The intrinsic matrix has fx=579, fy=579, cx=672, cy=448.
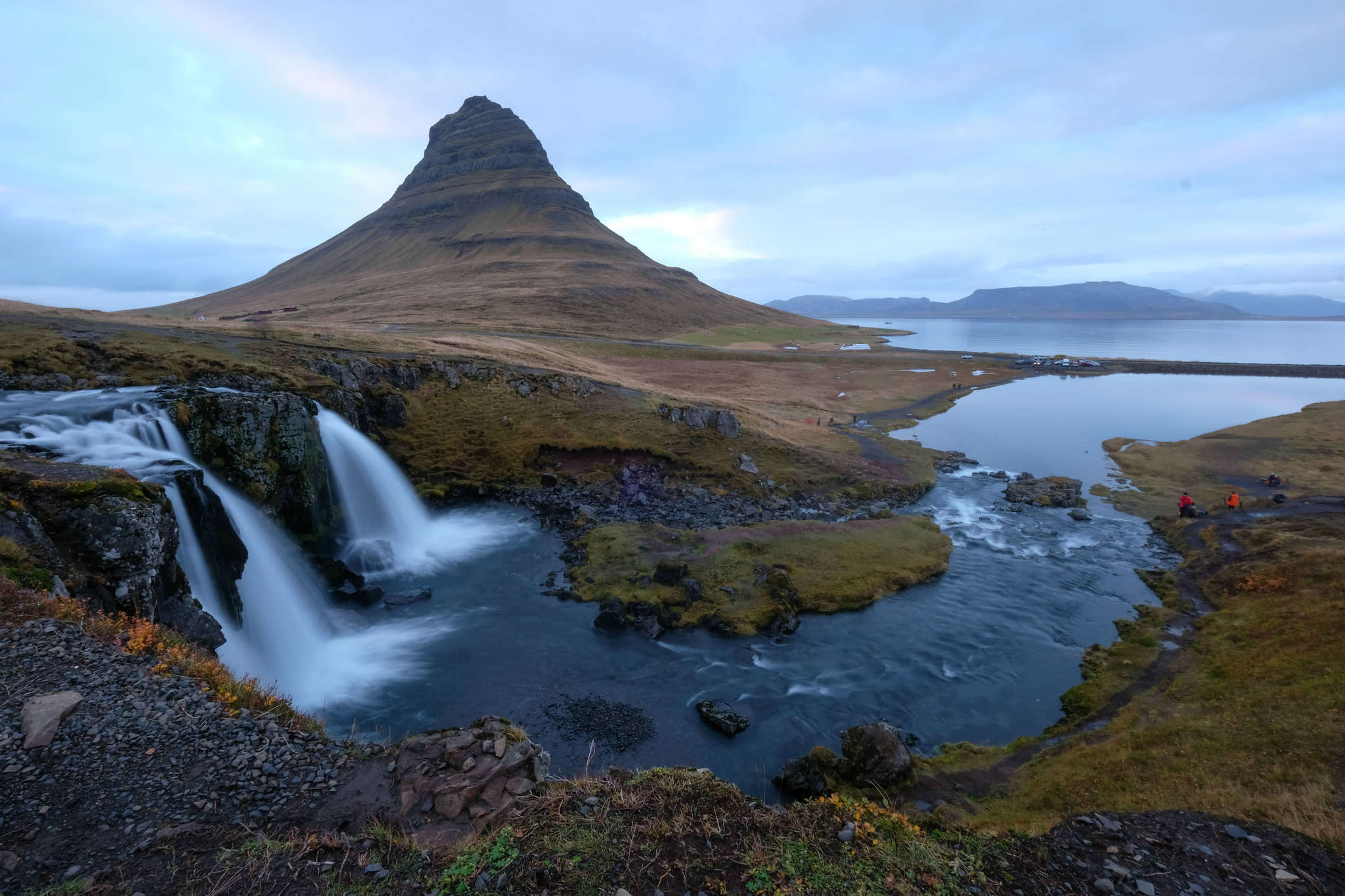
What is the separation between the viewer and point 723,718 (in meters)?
18.6

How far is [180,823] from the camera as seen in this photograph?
870 centimetres

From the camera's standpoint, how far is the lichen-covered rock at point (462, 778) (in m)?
9.77

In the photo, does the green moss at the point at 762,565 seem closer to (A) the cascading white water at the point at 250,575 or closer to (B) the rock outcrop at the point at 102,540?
(A) the cascading white water at the point at 250,575

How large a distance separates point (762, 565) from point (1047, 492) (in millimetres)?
26091

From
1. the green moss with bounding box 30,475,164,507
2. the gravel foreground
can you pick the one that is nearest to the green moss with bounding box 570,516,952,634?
the gravel foreground

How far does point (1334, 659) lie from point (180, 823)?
28.8 meters

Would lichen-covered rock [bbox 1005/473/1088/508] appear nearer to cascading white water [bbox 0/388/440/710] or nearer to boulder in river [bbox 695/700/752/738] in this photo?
boulder in river [bbox 695/700/752/738]

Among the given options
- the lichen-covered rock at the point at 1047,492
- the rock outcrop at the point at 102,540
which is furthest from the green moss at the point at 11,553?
the lichen-covered rock at the point at 1047,492

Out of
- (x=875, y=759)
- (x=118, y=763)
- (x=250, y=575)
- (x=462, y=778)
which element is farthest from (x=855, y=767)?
(x=250, y=575)

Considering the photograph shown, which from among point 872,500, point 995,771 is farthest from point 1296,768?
point 872,500

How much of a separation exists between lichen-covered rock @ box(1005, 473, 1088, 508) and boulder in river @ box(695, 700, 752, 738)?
31274 mm

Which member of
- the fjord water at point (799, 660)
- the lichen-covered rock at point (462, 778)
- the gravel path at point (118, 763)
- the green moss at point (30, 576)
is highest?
the green moss at point (30, 576)

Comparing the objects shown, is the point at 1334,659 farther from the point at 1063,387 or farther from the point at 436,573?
the point at 1063,387

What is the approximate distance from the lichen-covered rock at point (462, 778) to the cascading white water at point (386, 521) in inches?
750
